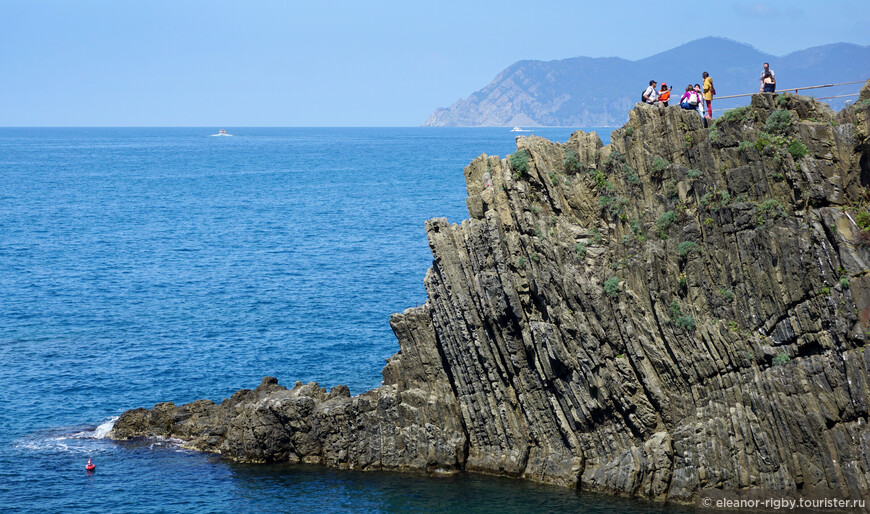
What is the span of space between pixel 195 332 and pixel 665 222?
46466mm

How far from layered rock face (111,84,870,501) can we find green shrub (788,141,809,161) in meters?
0.17

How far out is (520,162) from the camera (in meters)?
46.6

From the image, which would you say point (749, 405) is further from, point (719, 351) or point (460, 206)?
point (460, 206)

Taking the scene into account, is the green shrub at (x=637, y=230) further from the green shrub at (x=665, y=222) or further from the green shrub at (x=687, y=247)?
the green shrub at (x=687, y=247)

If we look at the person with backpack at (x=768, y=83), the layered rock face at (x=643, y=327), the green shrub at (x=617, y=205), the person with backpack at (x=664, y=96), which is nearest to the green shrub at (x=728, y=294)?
the layered rock face at (x=643, y=327)

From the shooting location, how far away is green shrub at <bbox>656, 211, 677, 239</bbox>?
43.5m

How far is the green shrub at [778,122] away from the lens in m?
40.3

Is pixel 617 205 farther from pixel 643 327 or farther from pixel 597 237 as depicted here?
pixel 643 327

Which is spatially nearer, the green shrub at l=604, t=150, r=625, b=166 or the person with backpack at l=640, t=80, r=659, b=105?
the green shrub at l=604, t=150, r=625, b=166

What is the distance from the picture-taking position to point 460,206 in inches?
5153

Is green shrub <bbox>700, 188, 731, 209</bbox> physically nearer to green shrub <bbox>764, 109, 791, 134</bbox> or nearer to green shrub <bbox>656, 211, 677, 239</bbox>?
green shrub <bbox>656, 211, 677, 239</bbox>

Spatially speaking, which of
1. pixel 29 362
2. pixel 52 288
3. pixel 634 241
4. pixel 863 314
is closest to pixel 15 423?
pixel 29 362

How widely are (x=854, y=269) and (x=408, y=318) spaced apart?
2421 centimetres

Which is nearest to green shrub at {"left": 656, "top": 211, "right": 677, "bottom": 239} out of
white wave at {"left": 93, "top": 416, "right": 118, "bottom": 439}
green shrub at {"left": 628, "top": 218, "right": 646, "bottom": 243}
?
green shrub at {"left": 628, "top": 218, "right": 646, "bottom": 243}
